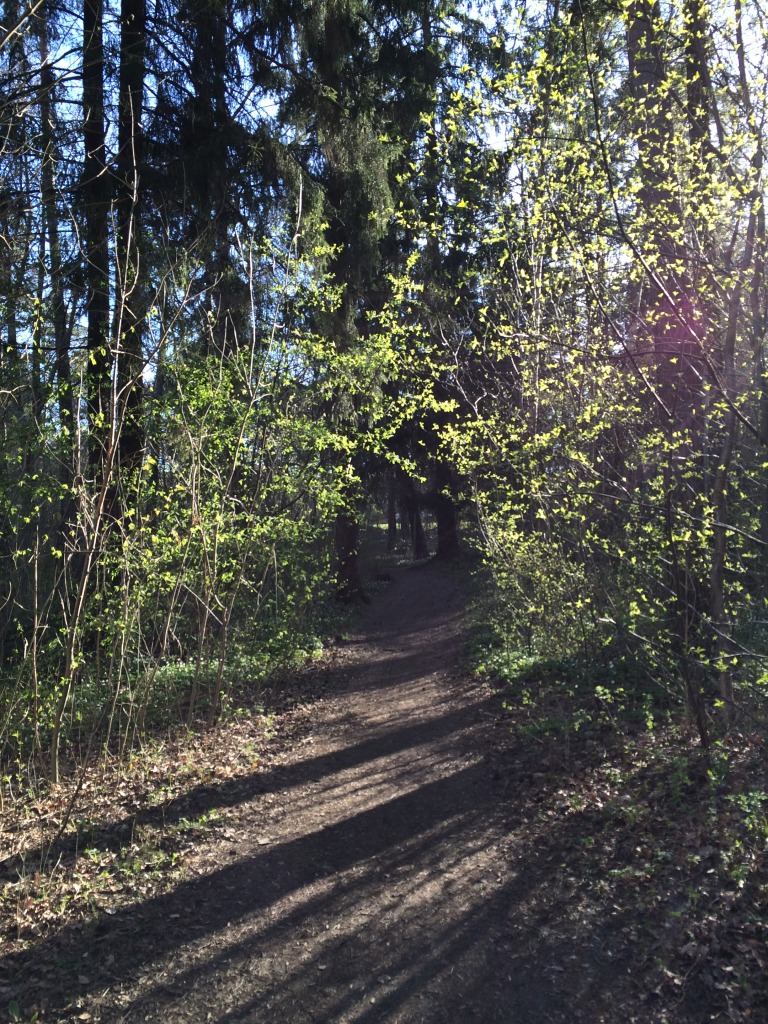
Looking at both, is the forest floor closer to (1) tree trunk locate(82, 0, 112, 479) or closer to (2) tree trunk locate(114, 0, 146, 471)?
(2) tree trunk locate(114, 0, 146, 471)

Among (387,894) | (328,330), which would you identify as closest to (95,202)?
(328,330)

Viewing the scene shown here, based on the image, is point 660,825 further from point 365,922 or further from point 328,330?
point 328,330

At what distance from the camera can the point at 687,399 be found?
6.66 meters

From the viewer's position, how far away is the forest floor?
3701 millimetres

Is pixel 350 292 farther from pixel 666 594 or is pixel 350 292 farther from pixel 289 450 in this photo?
pixel 666 594

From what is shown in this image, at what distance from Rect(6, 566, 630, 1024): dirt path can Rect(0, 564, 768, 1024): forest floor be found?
14 mm

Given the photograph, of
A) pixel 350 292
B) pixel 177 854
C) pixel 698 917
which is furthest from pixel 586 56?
pixel 350 292

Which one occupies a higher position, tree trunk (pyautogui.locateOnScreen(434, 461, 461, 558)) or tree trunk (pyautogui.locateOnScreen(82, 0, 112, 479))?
tree trunk (pyautogui.locateOnScreen(82, 0, 112, 479))

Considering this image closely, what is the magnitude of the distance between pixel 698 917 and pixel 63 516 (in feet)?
24.8

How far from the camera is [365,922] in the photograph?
4.44m

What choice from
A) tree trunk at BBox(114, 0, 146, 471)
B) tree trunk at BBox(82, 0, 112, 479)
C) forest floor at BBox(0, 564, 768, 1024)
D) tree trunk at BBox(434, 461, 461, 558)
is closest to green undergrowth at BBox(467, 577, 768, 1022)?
forest floor at BBox(0, 564, 768, 1024)

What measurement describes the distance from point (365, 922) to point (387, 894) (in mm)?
351

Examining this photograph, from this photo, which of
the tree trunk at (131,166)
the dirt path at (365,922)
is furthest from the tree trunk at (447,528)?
the dirt path at (365,922)

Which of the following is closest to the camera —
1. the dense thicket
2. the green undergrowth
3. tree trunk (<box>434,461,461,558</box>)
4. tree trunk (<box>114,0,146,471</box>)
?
the green undergrowth
